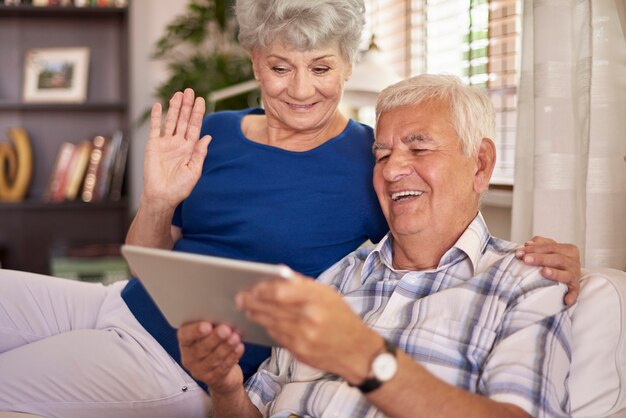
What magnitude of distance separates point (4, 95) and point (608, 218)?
3.90m

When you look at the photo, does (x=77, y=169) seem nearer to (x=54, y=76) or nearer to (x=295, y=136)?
(x=54, y=76)

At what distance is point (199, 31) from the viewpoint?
4.58 m

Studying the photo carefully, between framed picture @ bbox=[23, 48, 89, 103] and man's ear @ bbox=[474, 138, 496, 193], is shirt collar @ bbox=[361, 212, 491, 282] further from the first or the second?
framed picture @ bbox=[23, 48, 89, 103]

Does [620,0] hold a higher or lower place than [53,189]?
higher

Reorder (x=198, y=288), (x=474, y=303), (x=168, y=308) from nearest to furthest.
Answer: (x=198, y=288), (x=168, y=308), (x=474, y=303)

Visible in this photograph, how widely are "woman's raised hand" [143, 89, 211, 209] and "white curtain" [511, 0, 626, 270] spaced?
0.77 metres

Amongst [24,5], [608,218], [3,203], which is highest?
[24,5]

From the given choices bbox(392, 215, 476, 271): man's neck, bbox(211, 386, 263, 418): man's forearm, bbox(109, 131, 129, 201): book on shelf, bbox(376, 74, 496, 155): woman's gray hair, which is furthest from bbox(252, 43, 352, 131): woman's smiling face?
bbox(109, 131, 129, 201): book on shelf

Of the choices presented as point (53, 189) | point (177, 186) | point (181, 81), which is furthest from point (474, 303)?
point (53, 189)

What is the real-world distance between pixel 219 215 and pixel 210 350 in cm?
64

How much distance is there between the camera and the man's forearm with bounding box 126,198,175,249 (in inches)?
71.7

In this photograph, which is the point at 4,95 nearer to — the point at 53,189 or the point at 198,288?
the point at 53,189

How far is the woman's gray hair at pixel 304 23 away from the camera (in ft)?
5.88

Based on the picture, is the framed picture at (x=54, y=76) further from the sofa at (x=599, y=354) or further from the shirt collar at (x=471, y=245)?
the sofa at (x=599, y=354)
